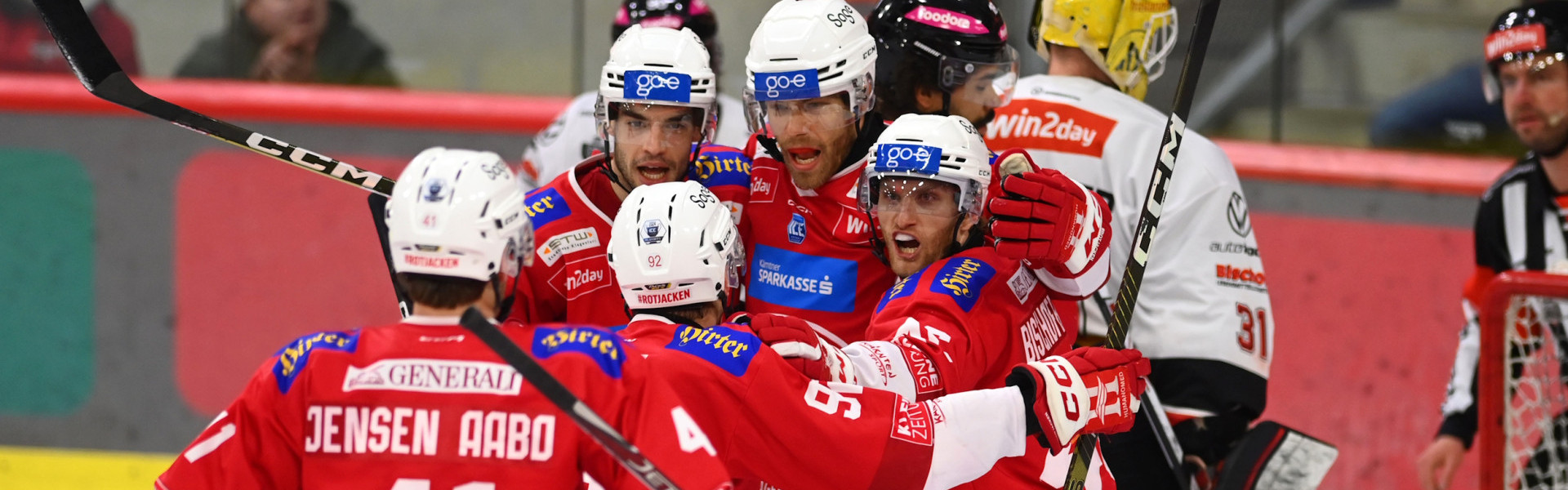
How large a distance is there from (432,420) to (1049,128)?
159 centimetres

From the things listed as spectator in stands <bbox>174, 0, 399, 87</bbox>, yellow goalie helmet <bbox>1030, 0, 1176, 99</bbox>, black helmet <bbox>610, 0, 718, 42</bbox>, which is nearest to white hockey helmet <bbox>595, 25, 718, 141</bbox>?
yellow goalie helmet <bbox>1030, 0, 1176, 99</bbox>

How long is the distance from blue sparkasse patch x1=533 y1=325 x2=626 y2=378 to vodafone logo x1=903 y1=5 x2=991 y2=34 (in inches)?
48.3

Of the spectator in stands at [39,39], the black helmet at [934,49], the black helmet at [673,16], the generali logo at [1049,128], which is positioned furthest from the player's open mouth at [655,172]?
the spectator in stands at [39,39]

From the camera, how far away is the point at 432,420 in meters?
1.95

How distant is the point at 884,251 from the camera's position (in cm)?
274

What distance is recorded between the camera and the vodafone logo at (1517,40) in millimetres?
3719

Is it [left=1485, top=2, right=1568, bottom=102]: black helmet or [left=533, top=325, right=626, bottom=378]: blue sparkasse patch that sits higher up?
[left=1485, top=2, right=1568, bottom=102]: black helmet

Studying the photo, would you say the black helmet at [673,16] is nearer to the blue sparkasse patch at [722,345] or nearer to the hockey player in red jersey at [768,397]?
the hockey player in red jersey at [768,397]

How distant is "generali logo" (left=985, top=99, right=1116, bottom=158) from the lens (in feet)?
10.2

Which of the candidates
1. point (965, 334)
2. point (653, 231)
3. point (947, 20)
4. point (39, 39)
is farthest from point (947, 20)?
point (39, 39)

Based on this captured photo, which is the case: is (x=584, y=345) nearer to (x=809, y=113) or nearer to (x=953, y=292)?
(x=953, y=292)

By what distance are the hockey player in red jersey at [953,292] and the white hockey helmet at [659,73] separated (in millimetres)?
358

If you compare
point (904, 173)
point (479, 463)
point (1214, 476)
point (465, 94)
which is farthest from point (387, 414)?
point (465, 94)

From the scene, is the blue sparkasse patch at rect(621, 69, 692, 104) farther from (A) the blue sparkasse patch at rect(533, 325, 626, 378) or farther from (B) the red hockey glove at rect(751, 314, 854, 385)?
(A) the blue sparkasse patch at rect(533, 325, 626, 378)
